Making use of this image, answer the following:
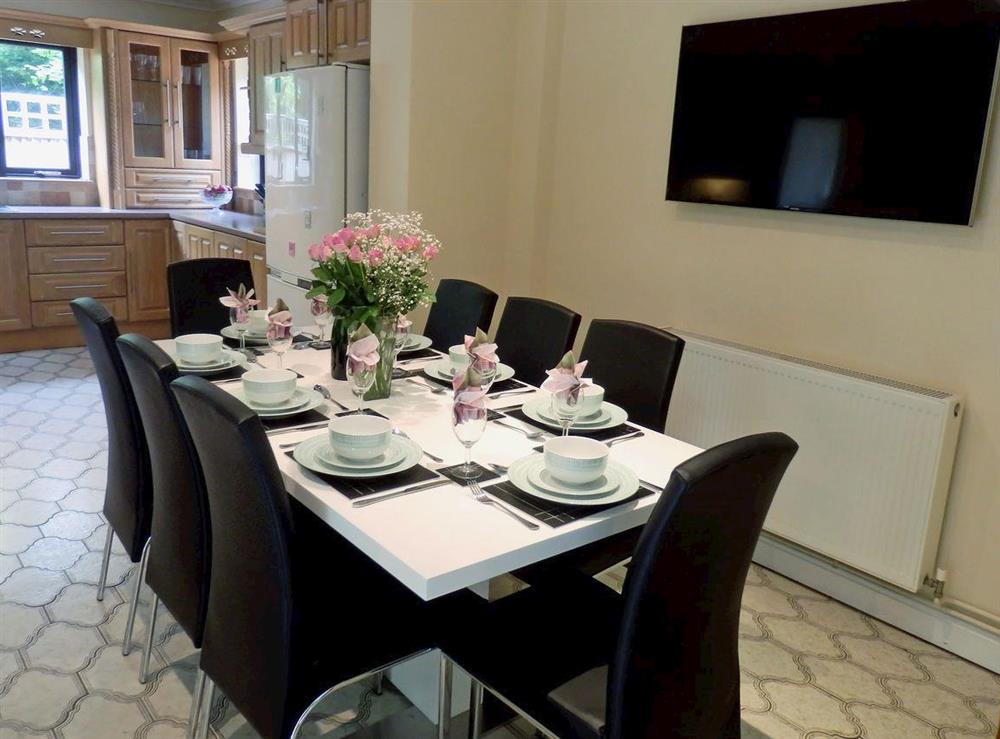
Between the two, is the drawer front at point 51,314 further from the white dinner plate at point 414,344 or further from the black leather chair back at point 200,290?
the white dinner plate at point 414,344

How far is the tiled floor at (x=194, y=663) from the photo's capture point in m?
2.11

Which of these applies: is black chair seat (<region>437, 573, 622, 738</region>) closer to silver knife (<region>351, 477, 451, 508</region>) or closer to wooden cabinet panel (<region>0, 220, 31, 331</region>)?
silver knife (<region>351, 477, 451, 508</region>)

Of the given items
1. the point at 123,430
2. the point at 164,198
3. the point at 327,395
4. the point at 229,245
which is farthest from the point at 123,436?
the point at 164,198

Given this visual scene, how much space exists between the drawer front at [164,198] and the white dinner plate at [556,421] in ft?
15.8

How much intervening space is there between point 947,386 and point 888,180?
66 centimetres

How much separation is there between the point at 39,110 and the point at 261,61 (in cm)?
211

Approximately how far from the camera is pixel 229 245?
5.14 m

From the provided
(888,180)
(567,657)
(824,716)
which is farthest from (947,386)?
(567,657)

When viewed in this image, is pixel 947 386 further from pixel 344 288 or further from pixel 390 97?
pixel 390 97

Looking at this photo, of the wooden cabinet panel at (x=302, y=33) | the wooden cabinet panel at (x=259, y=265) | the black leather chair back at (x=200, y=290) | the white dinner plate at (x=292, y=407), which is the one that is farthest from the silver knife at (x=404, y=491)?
the wooden cabinet panel at (x=259, y=265)

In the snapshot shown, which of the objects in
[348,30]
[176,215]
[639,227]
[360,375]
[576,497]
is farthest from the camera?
[176,215]

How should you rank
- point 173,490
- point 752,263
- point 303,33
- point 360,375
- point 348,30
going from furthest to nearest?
1. point 303,33
2. point 348,30
3. point 752,263
4. point 360,375
5. point 173,490

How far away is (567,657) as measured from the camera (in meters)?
1.61

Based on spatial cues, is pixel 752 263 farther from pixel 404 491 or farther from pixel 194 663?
pixel 194 663
